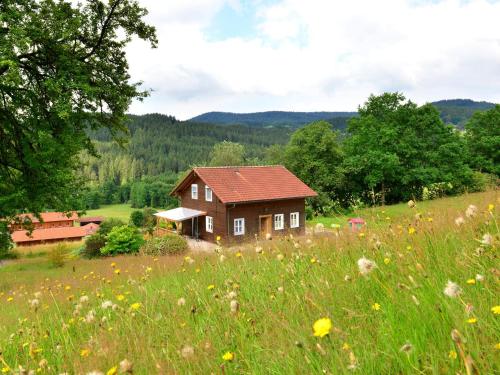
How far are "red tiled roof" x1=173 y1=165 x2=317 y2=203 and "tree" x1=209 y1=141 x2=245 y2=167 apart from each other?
30046 millimetres

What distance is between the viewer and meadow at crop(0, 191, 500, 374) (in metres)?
1.75

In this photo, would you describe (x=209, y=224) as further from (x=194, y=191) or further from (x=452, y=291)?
(x=452, y=291)

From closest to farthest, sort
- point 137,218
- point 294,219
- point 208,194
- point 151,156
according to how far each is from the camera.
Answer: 1. point 208,194
2. point 294,219
3. point 137,218
4. point 151,156

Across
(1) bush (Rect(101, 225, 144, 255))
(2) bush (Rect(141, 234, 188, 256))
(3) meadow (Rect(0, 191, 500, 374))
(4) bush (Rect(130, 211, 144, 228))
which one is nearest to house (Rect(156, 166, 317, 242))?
(1) bush (Rect(101, 225, 144, 255))

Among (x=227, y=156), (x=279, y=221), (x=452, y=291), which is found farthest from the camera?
(x=227, y=156)

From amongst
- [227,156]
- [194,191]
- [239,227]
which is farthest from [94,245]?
[227,156]

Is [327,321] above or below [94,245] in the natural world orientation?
above

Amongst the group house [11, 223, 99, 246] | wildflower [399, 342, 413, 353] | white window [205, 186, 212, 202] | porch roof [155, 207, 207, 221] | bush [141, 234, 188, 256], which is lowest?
house [11, 223, 99, 246]

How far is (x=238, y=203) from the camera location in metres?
28.6

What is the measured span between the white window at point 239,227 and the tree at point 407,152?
14.3 meters

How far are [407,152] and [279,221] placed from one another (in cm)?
1571

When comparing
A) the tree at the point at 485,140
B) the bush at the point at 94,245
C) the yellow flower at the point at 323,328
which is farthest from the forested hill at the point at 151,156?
the yellow flower at the point at 323,328

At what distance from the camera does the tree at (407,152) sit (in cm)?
3669

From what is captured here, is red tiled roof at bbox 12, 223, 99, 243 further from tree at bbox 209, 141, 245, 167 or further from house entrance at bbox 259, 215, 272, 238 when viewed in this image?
house entrance at bbox 259, 215, 272, 238
